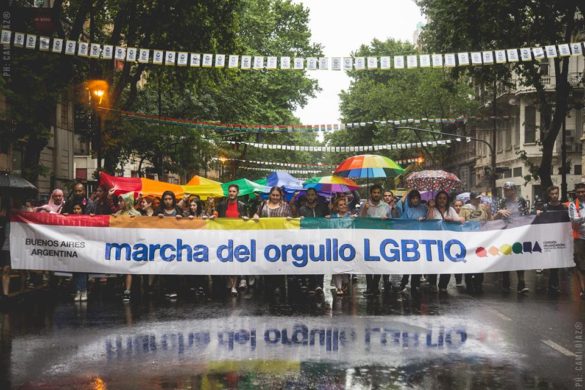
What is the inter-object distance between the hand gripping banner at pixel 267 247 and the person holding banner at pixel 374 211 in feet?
1.56

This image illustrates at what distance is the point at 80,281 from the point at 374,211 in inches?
207

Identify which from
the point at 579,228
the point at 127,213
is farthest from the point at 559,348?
the point at 127,213

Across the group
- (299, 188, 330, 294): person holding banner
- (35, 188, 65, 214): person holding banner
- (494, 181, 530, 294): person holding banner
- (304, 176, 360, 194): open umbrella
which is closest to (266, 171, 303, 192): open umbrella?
(304, 176, 360, 194): open umbrella

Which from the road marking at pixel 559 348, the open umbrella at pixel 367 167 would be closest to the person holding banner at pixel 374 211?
the road marking at pixel 559 348

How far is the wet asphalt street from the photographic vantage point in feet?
21.1

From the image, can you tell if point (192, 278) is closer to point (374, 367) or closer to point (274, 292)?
point (274, 292)

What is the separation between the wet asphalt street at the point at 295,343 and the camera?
6.42 m

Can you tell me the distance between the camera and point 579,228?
1223cm

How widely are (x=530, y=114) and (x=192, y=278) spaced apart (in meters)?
38.2

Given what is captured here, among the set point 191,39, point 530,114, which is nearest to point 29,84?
point 191,39

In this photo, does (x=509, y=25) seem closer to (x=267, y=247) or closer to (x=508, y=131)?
(x=267, y=247)

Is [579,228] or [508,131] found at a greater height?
[508,131]

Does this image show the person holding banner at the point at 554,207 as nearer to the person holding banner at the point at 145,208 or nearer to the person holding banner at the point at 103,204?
the person holding banner at the point at 145,208

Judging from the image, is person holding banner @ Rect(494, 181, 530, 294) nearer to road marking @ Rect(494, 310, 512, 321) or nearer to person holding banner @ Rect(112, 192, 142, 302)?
road marking @ Rect(494, 310, 512, 321)
